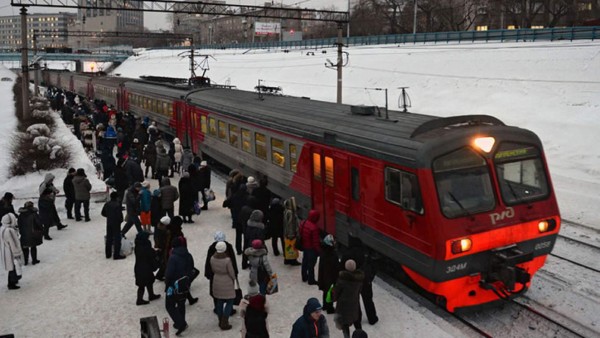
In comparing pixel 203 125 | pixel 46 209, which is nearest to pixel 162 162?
pixel 203 125

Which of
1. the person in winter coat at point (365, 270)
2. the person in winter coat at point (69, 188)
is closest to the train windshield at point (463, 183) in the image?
the person in winter coat at point (365, 270)

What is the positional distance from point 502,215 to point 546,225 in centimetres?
107

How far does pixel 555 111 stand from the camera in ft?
88.9

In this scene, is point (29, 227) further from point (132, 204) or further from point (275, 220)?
point (275, 220)

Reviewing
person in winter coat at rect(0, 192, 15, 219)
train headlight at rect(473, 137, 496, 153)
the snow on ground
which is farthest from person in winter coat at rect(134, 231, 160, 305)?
train headlight at rect(473, 137, 496, 153)

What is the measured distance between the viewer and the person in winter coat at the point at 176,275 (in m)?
8.15

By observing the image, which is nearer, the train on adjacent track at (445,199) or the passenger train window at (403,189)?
the train on adjacent track at (445,199)

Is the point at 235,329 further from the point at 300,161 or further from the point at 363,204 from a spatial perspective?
the point at 300,161

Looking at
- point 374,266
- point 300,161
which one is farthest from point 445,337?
point 300,161

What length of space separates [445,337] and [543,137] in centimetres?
1854

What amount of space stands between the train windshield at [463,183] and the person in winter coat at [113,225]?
6.76 m

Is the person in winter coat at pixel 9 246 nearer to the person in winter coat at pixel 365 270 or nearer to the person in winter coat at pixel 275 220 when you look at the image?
the person in winter coat at pixel 275 220

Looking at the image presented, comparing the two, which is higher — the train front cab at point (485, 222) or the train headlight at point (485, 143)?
the train headlight at point (485, 143)

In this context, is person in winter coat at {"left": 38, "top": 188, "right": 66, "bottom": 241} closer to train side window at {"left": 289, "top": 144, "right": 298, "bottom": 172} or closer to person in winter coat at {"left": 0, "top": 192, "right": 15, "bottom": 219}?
person in winter coat at {"left": 0, "top": 192, "right": 15, "bottom": 219}
